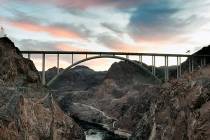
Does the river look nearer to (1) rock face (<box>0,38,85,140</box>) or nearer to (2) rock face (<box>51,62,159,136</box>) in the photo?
(2) rock face (<box>51,62,159,136</box>)

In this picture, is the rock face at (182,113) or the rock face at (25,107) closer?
the rock face at (182,113)

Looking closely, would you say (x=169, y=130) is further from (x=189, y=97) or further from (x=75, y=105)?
(x=75, y=105)

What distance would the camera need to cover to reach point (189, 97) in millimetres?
61312

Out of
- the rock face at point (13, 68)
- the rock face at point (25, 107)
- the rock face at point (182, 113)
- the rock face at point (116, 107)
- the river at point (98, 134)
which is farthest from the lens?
the rock face at point (116, 107)

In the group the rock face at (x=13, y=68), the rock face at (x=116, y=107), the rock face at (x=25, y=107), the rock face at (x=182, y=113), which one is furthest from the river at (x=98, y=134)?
the rock face at (x=182, y=113)

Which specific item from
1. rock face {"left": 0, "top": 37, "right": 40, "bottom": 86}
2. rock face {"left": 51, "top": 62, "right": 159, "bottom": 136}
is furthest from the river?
rock face {"left": 0, "top": 37, "right": 40, "bottom": 86}

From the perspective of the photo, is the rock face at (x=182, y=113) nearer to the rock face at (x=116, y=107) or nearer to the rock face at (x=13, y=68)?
the rock face at (x=13, y=68)

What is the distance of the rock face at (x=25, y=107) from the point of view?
60653 millimetres

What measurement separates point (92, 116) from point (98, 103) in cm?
2705

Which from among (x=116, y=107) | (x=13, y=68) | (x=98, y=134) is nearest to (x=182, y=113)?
(x=13, y=68)

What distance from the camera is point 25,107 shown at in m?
67.1

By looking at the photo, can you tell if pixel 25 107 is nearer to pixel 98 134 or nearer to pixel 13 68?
pixel 13 68

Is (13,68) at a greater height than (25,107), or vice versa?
(13,68)

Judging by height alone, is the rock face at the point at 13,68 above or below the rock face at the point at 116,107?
above
